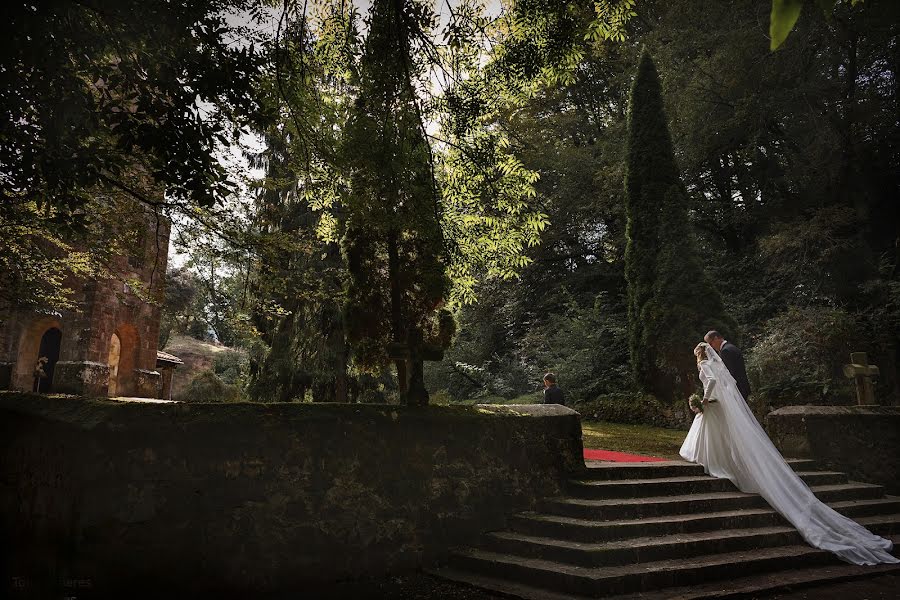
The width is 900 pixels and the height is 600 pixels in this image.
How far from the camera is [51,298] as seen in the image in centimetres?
768

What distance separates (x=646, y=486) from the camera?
598cm

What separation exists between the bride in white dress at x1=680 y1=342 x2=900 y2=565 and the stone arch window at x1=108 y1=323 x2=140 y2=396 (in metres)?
17.3

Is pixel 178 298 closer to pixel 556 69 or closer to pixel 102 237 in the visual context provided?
pixel 102 237

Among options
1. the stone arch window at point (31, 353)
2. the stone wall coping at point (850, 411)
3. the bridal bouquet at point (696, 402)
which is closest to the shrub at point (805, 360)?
the stone wall coping at point (850, 411)

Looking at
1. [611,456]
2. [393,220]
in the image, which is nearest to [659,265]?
[611,456]

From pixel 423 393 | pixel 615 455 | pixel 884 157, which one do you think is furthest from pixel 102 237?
pixel 884 157

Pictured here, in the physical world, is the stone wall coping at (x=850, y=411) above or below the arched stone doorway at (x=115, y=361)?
below

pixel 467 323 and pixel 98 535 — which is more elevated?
pixel 467 323

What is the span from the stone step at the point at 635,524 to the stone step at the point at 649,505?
0.25ft

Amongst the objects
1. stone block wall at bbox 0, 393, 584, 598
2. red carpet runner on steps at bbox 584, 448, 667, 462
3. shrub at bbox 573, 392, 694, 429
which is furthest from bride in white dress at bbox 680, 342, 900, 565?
shrub at bbox 573, 392, 694, 429

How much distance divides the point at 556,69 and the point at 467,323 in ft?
53.9

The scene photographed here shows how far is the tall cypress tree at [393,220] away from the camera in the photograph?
5180 mm

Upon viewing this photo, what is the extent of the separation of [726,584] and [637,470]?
5.98 feet

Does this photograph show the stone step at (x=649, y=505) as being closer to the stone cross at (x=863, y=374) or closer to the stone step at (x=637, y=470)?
the stone step at (x=637, y=470)
